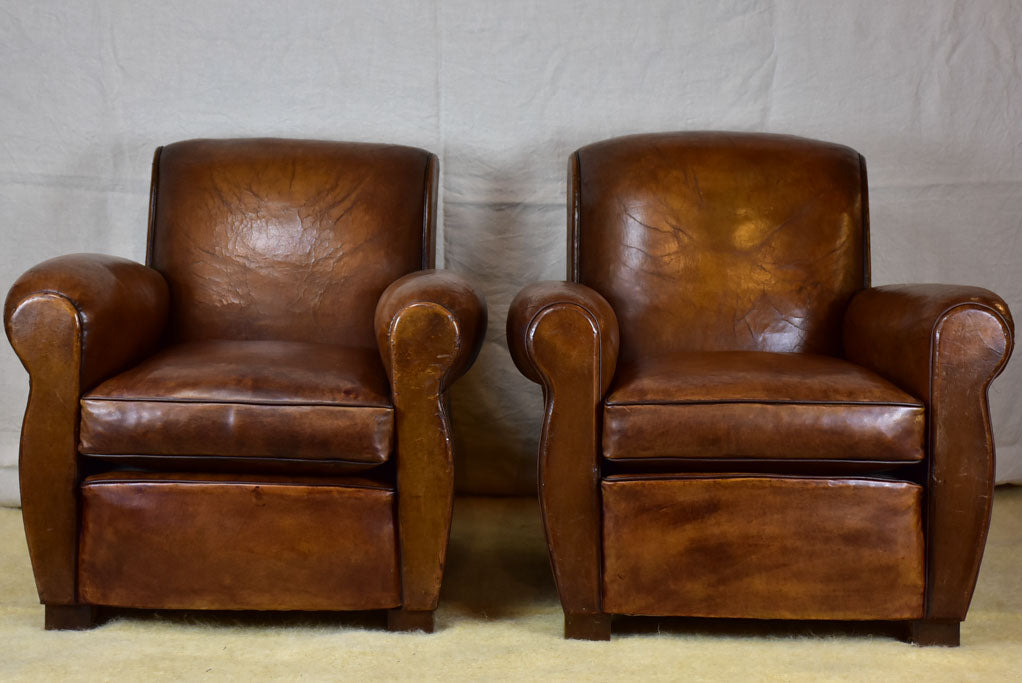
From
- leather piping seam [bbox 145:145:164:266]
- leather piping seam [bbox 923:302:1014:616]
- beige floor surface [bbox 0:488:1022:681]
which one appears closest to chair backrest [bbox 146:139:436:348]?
leather piping seam [bbox 145:145:164:266]

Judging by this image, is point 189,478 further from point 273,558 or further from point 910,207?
point 910,207

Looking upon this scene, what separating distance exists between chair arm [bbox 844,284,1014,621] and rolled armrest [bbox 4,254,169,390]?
152 centimetres

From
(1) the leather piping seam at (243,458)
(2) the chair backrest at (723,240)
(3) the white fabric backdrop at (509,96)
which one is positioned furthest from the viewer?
(3) the white fabric backdrop at (509,96)

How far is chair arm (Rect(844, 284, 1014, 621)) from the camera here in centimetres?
174

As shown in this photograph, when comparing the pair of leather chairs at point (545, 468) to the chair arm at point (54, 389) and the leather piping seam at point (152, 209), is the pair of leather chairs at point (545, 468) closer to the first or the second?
the chair arm at point (54, 389)

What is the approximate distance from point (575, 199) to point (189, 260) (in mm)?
954

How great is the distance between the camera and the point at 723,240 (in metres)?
2.34

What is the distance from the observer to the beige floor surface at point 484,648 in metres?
1.69

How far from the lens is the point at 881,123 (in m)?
2.74

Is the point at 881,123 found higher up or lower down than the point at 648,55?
lower down

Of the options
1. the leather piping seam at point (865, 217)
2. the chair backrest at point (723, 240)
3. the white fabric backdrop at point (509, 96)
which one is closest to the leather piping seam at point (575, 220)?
the chair backrest at point (723, 240)

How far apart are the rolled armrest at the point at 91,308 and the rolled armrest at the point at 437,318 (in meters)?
0.53

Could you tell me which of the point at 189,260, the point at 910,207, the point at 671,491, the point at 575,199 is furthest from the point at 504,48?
the point at 671,491

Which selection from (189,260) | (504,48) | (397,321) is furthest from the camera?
(504,48)
